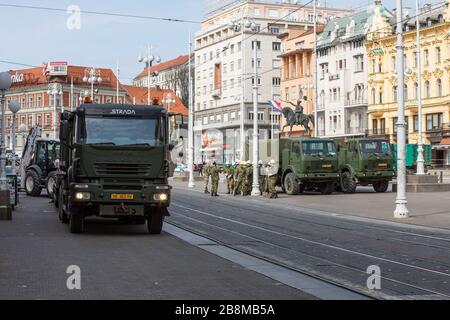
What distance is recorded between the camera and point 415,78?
78.3m

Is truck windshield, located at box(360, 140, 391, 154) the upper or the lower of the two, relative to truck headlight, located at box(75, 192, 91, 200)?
upper

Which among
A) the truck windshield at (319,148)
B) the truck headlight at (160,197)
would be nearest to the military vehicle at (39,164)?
the truck windshield at (319,148)

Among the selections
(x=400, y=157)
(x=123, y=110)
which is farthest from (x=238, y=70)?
(x=123, y=110)

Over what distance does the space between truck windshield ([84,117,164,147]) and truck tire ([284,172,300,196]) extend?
20.9 meters

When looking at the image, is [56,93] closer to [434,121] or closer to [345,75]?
[345,75]

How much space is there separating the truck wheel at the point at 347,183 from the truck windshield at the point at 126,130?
2347 centimetres

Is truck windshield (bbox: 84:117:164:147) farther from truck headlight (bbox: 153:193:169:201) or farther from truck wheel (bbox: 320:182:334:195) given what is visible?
truck wheel (bbox: 320:182:334:195)

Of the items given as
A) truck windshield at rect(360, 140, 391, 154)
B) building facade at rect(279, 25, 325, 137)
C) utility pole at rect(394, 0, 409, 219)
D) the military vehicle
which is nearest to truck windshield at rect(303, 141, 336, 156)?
truck windshield at rect(360, 140, 391, 154)

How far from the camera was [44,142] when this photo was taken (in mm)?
35875

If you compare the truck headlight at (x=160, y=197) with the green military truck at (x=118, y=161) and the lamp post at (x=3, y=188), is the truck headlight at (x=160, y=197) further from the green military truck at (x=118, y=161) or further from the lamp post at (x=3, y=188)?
the lamp post at (x=3, y=188)

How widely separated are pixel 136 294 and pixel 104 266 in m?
2.77

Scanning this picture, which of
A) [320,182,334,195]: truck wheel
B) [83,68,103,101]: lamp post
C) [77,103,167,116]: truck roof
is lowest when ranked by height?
[320,182,334,195]: truck wheel

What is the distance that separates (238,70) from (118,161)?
3726 inches

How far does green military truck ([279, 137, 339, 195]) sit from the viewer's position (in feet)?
121
